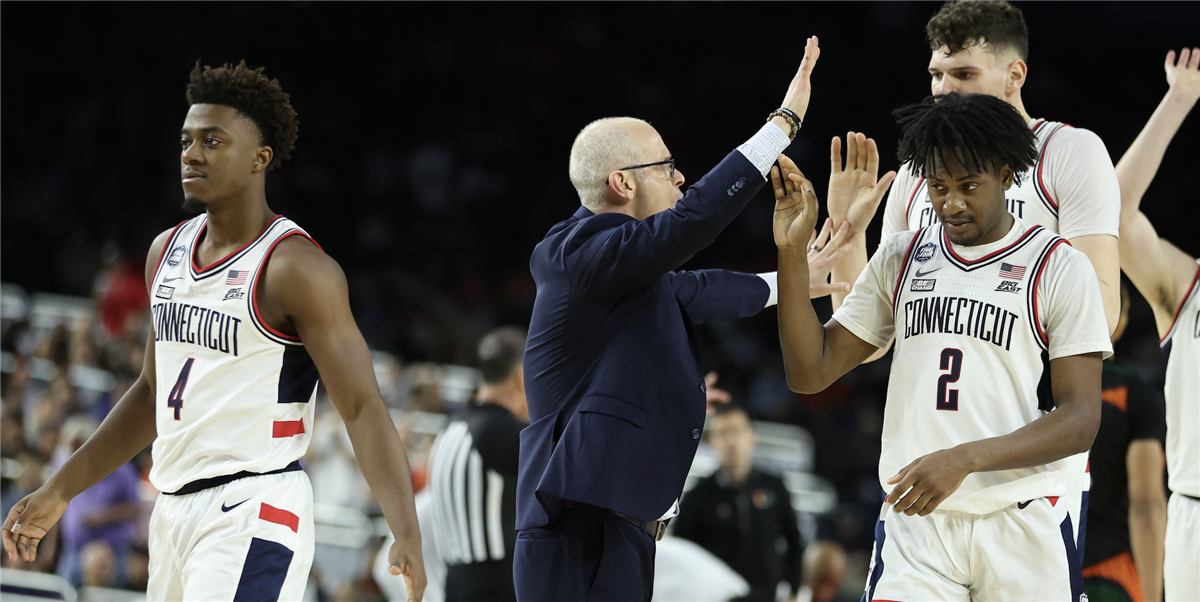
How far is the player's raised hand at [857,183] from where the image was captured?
4.05 metres

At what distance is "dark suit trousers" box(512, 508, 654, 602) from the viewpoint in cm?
369

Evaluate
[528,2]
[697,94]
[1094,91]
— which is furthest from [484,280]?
[1094,91]

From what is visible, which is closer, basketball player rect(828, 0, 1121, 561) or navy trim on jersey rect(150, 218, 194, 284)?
basketball player rect(828, 0, 1121, 561)

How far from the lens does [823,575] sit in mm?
9281

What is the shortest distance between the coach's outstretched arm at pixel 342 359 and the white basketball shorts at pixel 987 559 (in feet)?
5.33

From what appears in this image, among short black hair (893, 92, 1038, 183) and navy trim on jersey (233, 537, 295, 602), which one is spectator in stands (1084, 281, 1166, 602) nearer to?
short black hair (893, 92, 1038, 183)

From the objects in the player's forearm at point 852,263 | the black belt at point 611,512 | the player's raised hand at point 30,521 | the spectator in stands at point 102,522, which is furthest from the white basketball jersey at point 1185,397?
the spectator in stands at point 102,522

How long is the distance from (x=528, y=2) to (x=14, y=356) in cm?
977

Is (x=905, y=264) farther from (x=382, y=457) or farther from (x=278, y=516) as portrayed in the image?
(x=278, y=516)

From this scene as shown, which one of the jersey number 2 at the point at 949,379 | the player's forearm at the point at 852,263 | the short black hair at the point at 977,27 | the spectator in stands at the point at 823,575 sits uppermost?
the short black hair at the point at 977,27

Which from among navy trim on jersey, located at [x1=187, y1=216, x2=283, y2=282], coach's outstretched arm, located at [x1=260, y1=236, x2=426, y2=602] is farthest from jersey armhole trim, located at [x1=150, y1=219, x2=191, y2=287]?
coach's outstretched arm, located at [x1=260, y1=236, x2=426, y2=602]

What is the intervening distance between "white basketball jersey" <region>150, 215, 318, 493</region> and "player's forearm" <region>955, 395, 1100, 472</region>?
7.43ft

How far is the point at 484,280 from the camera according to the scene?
15703 mm

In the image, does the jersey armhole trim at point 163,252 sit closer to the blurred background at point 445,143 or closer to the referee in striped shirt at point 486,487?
the referee in striped shirt at point 486,487
